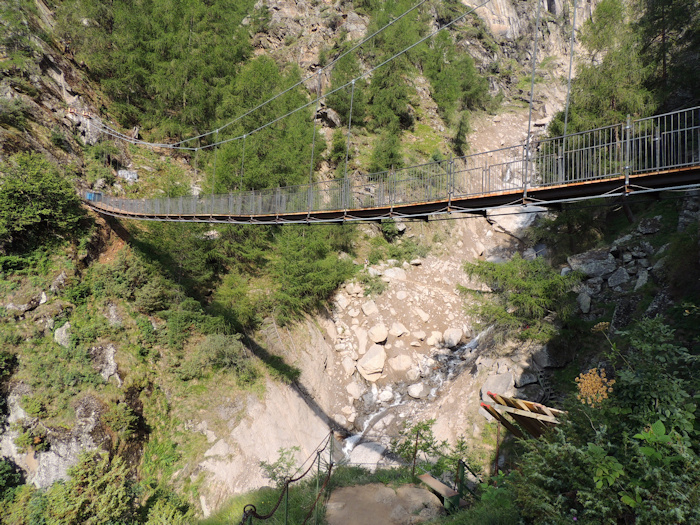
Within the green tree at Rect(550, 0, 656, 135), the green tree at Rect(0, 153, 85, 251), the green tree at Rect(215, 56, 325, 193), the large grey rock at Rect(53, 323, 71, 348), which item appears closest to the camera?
the large grey rock at Rect(53, 323, 71, 348)

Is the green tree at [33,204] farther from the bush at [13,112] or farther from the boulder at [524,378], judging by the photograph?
the boulder at [524,378]

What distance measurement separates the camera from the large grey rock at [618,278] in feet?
30.7

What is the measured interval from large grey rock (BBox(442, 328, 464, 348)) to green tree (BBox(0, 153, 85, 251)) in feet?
42.4

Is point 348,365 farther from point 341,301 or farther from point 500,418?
point 500,418

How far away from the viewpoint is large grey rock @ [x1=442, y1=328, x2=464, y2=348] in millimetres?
13695

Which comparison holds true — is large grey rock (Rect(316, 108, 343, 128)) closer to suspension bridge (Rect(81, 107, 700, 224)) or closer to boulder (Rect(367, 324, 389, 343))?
suspension bridge (Rect(81, 107, 700, 224))

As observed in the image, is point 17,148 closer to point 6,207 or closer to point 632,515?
point 6,207

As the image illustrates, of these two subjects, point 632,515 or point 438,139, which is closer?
point 632,515

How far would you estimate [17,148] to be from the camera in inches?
427

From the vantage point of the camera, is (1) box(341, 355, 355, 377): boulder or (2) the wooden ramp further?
(1) box(341, 355, 355, 377): boulder

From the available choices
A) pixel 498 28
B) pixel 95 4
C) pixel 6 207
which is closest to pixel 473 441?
pixel 6 207

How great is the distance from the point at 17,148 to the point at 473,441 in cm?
1537

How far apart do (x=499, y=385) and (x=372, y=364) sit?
15.7 feet

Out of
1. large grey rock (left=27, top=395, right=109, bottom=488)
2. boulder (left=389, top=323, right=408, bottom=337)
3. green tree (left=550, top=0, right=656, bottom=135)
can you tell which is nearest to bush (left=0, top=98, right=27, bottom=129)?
large grey rock (left=27, top=395, right=109, bottom=488)
